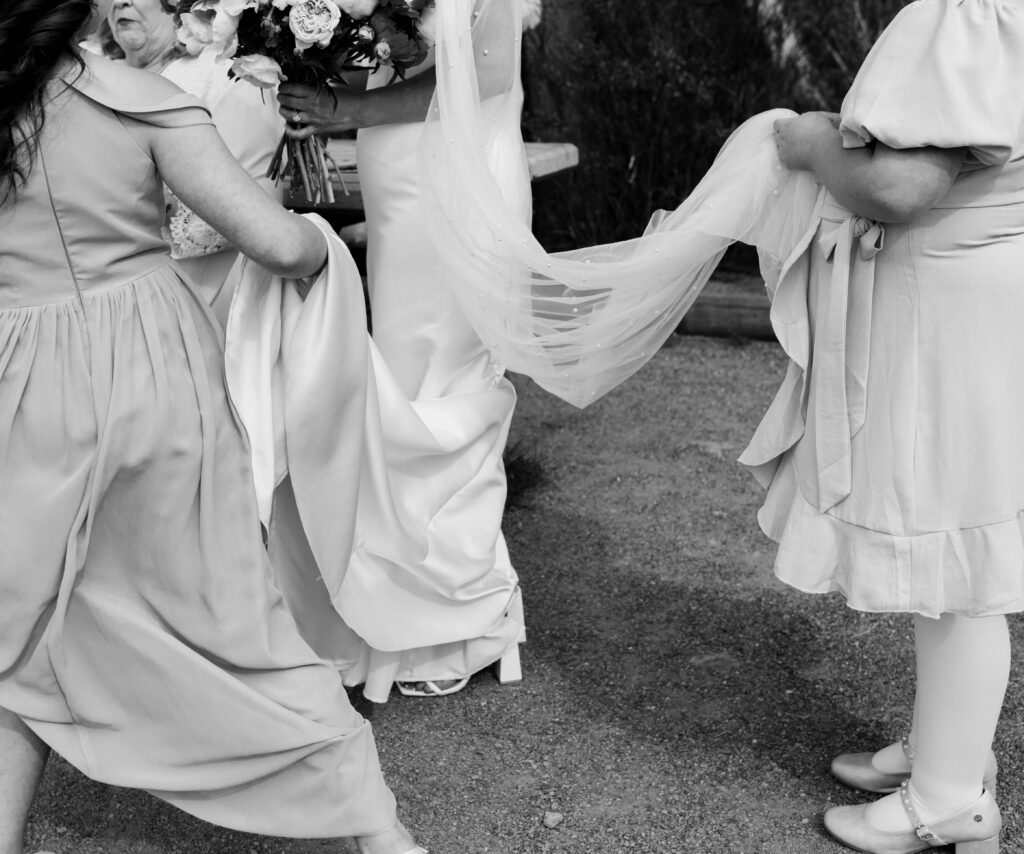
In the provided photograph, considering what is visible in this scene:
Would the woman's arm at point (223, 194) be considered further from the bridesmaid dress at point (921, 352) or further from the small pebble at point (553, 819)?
the small pebble at point (553, 819)

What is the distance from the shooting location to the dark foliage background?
7266 millimetres

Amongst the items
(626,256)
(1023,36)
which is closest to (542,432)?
(626,256)

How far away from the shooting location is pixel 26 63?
2.13 m

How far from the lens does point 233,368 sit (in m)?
2.58

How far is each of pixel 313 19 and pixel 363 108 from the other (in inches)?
14.9

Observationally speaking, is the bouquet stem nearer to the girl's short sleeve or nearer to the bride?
the bride

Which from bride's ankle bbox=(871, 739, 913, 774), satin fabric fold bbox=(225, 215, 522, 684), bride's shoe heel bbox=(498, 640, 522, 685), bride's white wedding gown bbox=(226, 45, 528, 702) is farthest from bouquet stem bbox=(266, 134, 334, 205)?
bride's ankle bbox=(871, 739, 913, 774)

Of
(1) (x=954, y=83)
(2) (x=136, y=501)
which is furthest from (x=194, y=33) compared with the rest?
(1) (x=954, y=83)

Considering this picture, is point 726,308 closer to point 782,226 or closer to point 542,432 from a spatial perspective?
point 542,432

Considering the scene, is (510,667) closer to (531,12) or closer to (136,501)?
(136,501)

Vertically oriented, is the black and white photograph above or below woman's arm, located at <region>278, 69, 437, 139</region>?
below

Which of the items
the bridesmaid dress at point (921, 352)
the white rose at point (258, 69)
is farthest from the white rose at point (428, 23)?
the bridesmaid dress at point (921, 352)

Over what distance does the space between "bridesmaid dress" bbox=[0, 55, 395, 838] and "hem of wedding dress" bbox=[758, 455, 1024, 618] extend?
996mm

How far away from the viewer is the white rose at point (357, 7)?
287 cm
